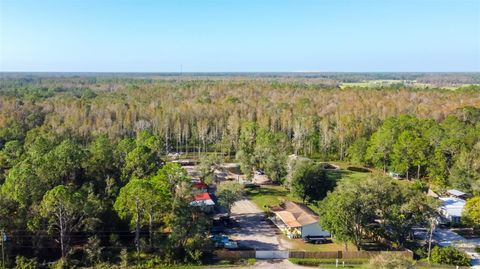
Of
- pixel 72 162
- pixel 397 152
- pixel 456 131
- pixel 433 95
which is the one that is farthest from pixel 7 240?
pixel 433 95

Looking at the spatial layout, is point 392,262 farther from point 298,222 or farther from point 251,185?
point 251,185

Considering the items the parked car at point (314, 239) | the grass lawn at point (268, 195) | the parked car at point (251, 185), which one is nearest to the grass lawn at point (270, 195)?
the grass lawn at point (268, 195)

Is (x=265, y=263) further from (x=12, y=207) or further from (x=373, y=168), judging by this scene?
(x=373, y=168)

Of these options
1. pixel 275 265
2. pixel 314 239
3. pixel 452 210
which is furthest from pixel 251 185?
pixel 452 210

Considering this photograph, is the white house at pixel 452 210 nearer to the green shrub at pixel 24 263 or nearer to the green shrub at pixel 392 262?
the green shrub at pixel 392 262

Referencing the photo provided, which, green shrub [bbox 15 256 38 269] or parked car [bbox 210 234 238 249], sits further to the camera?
parked car [bbox 210 234 238 249]

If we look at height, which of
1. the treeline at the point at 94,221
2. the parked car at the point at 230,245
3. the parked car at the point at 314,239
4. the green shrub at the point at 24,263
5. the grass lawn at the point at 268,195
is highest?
the treeline at the point at 94,221

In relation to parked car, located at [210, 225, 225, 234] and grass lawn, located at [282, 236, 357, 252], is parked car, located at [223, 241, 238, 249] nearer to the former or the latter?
parked car, located at [210, 225, 225, 234]

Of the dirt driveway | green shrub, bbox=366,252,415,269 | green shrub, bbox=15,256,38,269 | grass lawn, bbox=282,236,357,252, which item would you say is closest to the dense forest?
green shrub, bbox=15,256,38,269
